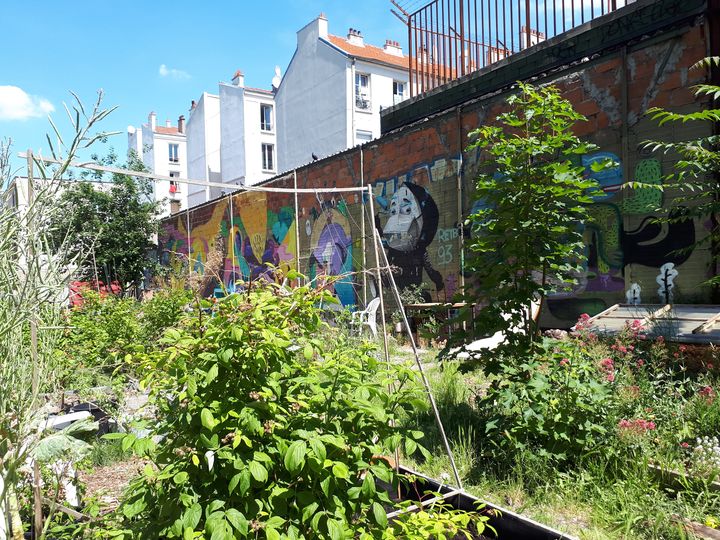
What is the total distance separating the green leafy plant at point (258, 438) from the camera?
184 cm

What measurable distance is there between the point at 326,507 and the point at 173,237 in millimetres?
20853

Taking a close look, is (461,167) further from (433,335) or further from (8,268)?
(8,268)

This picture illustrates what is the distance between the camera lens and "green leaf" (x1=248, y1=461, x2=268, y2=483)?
1763 millimetres

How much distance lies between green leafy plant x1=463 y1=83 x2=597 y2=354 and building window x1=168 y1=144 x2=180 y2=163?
45.4m

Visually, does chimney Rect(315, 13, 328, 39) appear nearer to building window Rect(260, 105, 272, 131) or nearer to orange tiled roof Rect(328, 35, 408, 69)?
orange tiled roof Rect(328, 35, 408, 69)

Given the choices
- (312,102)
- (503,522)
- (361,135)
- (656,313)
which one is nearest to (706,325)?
(656,313)

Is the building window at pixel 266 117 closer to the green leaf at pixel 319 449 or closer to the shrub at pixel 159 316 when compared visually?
the shrub at pixel 159 316

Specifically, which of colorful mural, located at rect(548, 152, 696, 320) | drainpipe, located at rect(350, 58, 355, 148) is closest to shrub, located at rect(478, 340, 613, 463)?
colorful mural, located at rect(548, 152, 696, 320)

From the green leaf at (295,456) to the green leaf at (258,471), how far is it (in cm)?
8

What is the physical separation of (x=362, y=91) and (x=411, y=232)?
56.0 feet

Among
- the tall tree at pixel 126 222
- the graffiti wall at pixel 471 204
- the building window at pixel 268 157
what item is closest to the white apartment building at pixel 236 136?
the building window at pixel 268 157

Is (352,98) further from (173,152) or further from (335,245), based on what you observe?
(173,152)

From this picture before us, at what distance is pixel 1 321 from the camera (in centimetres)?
184

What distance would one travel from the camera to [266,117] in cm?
3234
